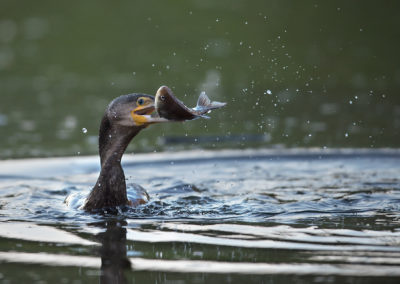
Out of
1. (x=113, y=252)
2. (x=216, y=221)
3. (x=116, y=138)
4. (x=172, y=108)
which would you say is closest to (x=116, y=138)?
(x=116, y=138)

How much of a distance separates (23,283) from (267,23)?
13795mm

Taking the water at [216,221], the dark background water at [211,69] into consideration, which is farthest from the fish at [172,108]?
the dark background water at [211,69]

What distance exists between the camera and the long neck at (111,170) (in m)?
7.29


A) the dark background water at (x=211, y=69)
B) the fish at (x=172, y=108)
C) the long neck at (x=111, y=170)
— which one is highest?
the dark background water at (x=211, y=69)

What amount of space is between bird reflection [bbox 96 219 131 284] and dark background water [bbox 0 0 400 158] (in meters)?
3.90

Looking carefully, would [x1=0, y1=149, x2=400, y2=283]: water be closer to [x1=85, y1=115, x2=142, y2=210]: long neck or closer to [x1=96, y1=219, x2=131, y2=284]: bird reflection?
[x1=96, y1=219, x2=131, y2=284]: bird reflection

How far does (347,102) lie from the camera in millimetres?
12938

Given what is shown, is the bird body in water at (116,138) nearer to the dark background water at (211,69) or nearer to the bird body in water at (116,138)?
the bird body in water at (116,138)

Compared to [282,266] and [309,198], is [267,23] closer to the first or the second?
[309,198]

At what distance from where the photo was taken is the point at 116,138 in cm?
733

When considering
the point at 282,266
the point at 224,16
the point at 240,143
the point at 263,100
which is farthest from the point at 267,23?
the point at 282,266

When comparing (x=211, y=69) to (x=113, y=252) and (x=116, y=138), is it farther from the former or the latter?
(x=113, y=252)

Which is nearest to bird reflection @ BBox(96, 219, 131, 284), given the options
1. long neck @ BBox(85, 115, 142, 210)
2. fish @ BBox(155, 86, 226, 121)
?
long neck @ BBox(85, 115, 142, 210)

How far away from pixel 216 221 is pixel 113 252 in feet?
3.97
